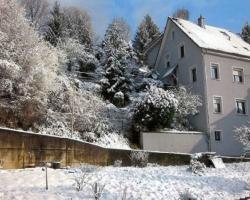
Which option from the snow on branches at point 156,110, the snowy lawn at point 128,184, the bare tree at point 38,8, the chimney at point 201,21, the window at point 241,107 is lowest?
the snowy lawn at point 128,184

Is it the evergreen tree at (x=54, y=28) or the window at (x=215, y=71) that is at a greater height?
the evergreen tree at (x=54, y=28)

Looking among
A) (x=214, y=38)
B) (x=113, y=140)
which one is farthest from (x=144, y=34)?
(x=113, y=140)

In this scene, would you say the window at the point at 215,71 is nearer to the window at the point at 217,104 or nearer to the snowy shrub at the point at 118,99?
the window at the point at 217,104

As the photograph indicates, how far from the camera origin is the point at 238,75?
32.6 metres

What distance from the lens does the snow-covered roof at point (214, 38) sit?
106ft

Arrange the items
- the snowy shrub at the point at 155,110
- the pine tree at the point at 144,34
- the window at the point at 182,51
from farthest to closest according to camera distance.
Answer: the pine tree at the point at 144,34
the window at the point at 182,51
the snowy shrub at the point at 155,110

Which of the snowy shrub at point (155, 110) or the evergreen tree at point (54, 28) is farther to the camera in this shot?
the evergreen tree at point (54, 28)

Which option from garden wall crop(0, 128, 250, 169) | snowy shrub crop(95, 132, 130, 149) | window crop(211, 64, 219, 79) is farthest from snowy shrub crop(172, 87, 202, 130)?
garden wall crop(0, 128, 250, 169)

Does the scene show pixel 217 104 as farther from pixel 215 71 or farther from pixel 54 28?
pixel 54 28

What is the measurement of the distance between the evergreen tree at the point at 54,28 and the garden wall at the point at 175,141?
15642 mm

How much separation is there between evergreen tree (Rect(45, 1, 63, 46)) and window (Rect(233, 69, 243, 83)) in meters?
16.4

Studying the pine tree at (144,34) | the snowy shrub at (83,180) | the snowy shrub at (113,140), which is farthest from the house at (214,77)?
the snowy shrub at (83,180)

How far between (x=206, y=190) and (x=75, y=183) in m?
4.63

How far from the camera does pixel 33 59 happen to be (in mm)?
21047
